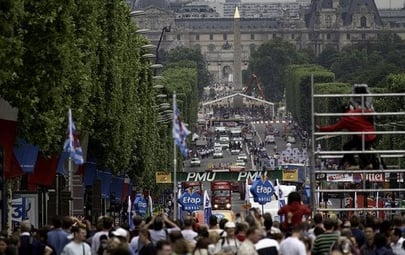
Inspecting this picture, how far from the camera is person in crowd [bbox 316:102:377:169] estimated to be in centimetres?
3422

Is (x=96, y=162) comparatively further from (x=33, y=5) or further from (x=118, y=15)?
(x=33, y=5)

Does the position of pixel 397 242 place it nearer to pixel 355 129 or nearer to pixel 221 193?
pixel 355 129

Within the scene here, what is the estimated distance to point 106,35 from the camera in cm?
→ 5856

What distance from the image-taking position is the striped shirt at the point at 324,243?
28.0 metres

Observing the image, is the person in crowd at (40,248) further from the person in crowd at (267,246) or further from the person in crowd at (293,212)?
the person in crowd at (293,212)

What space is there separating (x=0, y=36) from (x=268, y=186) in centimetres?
2501

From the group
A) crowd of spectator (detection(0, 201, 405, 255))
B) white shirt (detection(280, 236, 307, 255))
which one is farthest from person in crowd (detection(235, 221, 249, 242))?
white shirt (detection(280, 236, 307, 255))

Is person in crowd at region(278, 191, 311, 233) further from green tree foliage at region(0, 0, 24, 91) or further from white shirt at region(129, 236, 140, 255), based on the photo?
green tree foliage at region(0, 0, 24, 91)

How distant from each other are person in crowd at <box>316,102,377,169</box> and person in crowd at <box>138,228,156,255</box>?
6.10 metres

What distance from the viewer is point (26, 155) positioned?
4281 cm

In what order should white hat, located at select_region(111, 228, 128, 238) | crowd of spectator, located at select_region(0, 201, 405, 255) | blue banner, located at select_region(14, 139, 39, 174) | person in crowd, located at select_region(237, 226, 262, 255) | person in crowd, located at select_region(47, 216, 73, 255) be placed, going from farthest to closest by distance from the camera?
blue banner, located at select_region(14, 139, 39, 174)
person in crowd, located at select_region(47, 216, 73, 255)
white hat, located at select_region(111, 228, 128, 238)
crowd of spectator, located at select_region(0, 201, 405, 255)
person in crowd, located at select_region(237, 226, 262, 255)

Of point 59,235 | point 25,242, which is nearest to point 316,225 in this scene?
point 59,235

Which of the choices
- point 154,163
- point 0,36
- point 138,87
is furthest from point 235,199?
point 0,36

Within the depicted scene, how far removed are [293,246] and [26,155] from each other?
16426mm
